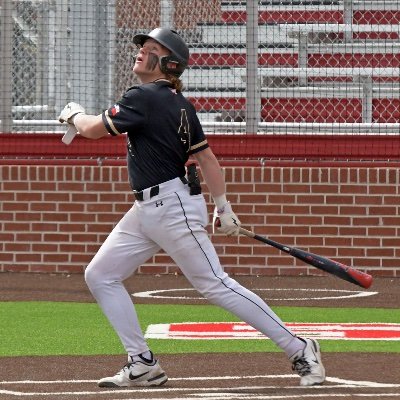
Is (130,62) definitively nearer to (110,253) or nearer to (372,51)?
(372,51)

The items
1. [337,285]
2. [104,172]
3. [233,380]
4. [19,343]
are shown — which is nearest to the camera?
[233,380]

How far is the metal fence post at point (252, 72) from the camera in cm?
1446

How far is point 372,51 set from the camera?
1482 centimetres

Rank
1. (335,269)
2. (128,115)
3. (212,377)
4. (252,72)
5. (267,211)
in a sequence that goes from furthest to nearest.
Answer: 1. (252,72)
2. (267,211)
3. (335,269)
4. (212,377)
5. (128,115)

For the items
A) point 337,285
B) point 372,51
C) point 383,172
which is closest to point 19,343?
point 337,285

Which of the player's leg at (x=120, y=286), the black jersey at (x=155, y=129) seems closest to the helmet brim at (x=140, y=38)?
the black jersey at (x=155, y=129)

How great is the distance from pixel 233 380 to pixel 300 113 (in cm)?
768

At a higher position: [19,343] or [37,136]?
[37,136]

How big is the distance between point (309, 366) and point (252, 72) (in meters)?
7.72

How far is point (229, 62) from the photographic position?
14.7 m

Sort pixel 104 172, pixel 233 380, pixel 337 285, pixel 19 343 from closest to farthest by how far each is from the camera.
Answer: pixel 233 380, pixel 19 343, pixel 337 285, pixel 104 172

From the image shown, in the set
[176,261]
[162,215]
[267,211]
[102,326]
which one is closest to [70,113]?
[162,215]

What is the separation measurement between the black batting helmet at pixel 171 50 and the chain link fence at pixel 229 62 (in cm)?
709

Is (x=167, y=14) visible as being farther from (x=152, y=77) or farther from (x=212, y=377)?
(x=212, y=377)
